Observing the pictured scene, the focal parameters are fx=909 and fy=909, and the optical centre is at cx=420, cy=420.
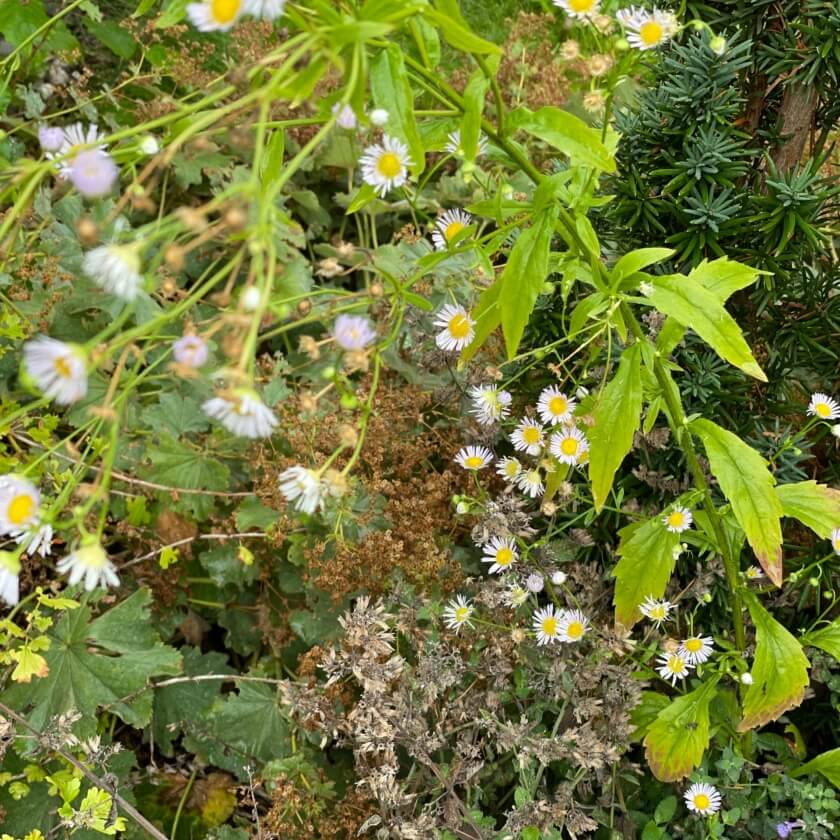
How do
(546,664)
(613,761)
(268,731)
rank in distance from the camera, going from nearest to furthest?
(613,761)
(546,664)
(268,731)

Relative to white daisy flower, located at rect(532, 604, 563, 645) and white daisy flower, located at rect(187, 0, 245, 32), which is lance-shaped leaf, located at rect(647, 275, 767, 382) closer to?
white daisy flower, located at rect(532, 604, 563, 645)

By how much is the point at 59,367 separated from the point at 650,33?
2.67ft

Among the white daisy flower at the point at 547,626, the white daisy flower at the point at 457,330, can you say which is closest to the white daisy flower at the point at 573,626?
the white daisy flower at the point at 547,626

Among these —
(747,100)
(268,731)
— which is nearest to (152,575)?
(268,731)

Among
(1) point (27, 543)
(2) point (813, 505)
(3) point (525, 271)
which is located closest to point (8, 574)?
(1) point (27, 543)

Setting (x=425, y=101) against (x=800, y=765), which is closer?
(x=800, y=765)

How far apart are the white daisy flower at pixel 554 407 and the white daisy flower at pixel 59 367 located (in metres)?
0.98

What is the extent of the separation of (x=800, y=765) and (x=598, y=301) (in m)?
1.01

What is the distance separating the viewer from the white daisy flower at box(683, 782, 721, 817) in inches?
60.8

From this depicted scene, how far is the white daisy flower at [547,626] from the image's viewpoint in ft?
5.26

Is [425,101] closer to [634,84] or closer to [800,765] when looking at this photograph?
[634,84]

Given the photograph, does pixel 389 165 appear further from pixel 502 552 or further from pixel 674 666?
pixel 674 666

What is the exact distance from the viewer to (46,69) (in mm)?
2641

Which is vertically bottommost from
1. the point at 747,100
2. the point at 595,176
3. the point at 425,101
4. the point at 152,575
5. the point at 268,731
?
the point at 268,731
